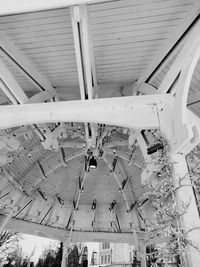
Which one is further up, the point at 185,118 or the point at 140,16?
the point at 140,16

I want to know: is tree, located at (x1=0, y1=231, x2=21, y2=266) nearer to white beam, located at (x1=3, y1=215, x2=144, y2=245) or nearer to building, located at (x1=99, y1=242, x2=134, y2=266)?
white beam, located at (x1=3, y1=215, x2=144, y2=245)

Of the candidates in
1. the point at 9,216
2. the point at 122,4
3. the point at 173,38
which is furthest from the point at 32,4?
the point at 9,216

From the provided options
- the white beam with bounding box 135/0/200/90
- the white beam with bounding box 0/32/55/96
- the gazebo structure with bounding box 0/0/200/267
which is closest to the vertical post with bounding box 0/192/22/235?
the gazebo structure with bounding box 0/0/200/267

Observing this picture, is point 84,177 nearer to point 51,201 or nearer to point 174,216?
point 51,201

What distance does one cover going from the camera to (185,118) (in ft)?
10.2

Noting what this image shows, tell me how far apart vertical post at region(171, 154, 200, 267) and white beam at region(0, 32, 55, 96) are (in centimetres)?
321

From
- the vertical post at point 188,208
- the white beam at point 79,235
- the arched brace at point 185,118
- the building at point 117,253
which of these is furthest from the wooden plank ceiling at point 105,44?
the building at point 117,253

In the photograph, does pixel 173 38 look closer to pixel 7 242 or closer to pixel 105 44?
pixel 105 44

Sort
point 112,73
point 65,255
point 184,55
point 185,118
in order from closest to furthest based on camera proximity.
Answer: point 185,118
point 184,55
point 112,73
point 65,255

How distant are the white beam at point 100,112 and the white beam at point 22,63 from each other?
0.84 metres

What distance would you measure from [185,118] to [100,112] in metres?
1.35

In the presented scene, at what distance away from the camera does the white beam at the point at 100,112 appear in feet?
12.0

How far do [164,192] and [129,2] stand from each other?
2.87m

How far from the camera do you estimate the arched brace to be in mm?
2959
